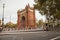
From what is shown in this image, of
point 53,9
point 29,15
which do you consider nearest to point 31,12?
point 29,15

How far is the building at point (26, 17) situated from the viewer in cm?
11081

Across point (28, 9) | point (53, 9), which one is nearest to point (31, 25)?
point (28, 9)

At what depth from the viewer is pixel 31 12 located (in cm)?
11444

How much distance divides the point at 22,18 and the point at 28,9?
7998 mm

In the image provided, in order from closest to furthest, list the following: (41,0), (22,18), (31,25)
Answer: (41,0) < (31,25) < (22,18)

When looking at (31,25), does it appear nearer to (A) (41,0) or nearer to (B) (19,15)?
(B) (19,15)

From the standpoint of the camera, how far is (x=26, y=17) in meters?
114

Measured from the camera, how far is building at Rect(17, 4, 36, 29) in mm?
110812

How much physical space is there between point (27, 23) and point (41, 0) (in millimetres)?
91753

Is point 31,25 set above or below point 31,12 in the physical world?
below

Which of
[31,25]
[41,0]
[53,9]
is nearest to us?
[41,0]

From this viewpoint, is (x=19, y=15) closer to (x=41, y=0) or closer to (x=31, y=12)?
(x=31, y=12)

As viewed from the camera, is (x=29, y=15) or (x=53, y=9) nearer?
(x=53, y=9)

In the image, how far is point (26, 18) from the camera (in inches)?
4498
